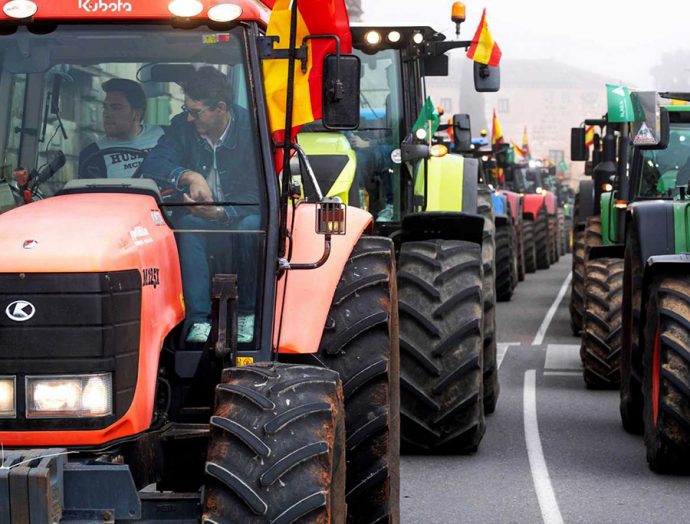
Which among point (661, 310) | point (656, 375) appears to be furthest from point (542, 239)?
point (661, 310)

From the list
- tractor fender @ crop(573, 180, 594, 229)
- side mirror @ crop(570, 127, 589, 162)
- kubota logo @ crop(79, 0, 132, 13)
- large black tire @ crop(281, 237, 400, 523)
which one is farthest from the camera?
tractor fender @ crop(573, 180, 594, 229)

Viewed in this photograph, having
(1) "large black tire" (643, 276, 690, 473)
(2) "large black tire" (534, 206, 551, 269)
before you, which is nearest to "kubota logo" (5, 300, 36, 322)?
(1) "large black tire" (643, 276, 690, 473)

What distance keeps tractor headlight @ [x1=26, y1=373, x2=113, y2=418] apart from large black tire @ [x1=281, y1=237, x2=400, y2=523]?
128cm

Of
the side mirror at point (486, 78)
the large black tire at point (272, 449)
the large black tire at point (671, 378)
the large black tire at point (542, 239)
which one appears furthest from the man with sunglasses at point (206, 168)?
the large black tire at point (542, 239)

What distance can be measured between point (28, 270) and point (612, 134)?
13468 millimetres

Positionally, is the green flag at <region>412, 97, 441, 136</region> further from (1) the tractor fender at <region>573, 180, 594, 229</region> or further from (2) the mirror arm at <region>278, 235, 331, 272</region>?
(1) the tractor fender at <region>573, 180, 594, 229</region>

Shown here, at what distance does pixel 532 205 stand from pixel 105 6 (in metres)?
26.4

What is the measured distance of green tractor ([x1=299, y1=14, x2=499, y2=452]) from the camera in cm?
967

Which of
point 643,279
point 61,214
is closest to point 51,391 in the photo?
point 61,214

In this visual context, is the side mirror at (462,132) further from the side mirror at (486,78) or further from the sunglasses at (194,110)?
the sunglasses at (194,110)

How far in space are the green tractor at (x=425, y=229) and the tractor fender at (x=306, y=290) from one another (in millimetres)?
2868

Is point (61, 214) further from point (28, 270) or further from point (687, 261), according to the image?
point (687, 261)

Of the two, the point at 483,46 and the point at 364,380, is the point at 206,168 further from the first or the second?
the point at 483,46

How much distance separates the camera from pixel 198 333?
6.27m
